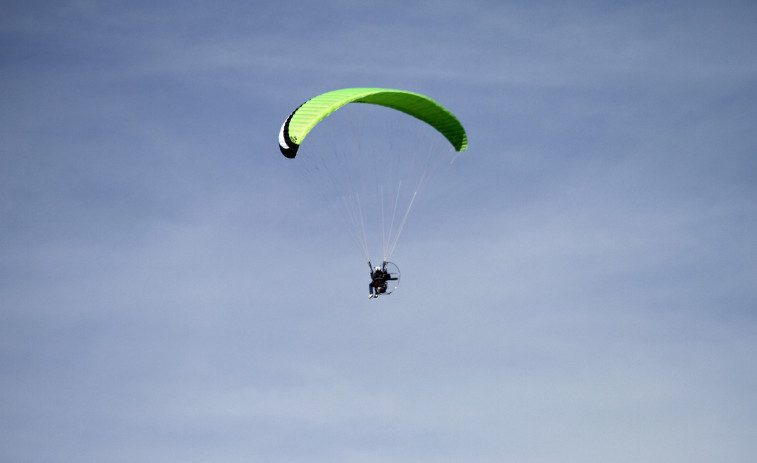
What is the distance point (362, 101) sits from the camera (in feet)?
164

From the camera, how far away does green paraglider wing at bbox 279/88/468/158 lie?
4756cm

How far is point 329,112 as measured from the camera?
47750 mm

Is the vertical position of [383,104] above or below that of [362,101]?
above

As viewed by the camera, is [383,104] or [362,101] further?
[383,104]

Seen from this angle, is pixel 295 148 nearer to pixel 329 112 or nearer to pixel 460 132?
pixel 329 112

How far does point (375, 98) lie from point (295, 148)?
4755mm

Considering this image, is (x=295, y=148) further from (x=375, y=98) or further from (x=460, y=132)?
(x=460, y=132)

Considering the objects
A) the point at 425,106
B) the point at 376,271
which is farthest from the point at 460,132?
the point at 376,271

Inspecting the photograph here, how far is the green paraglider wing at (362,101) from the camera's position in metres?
47.6

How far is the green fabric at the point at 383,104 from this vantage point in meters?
47.7

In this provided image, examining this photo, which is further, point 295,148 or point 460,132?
point 460,132

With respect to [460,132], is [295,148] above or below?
below

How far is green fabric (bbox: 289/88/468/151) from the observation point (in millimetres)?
47656

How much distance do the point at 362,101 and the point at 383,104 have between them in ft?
5.80
